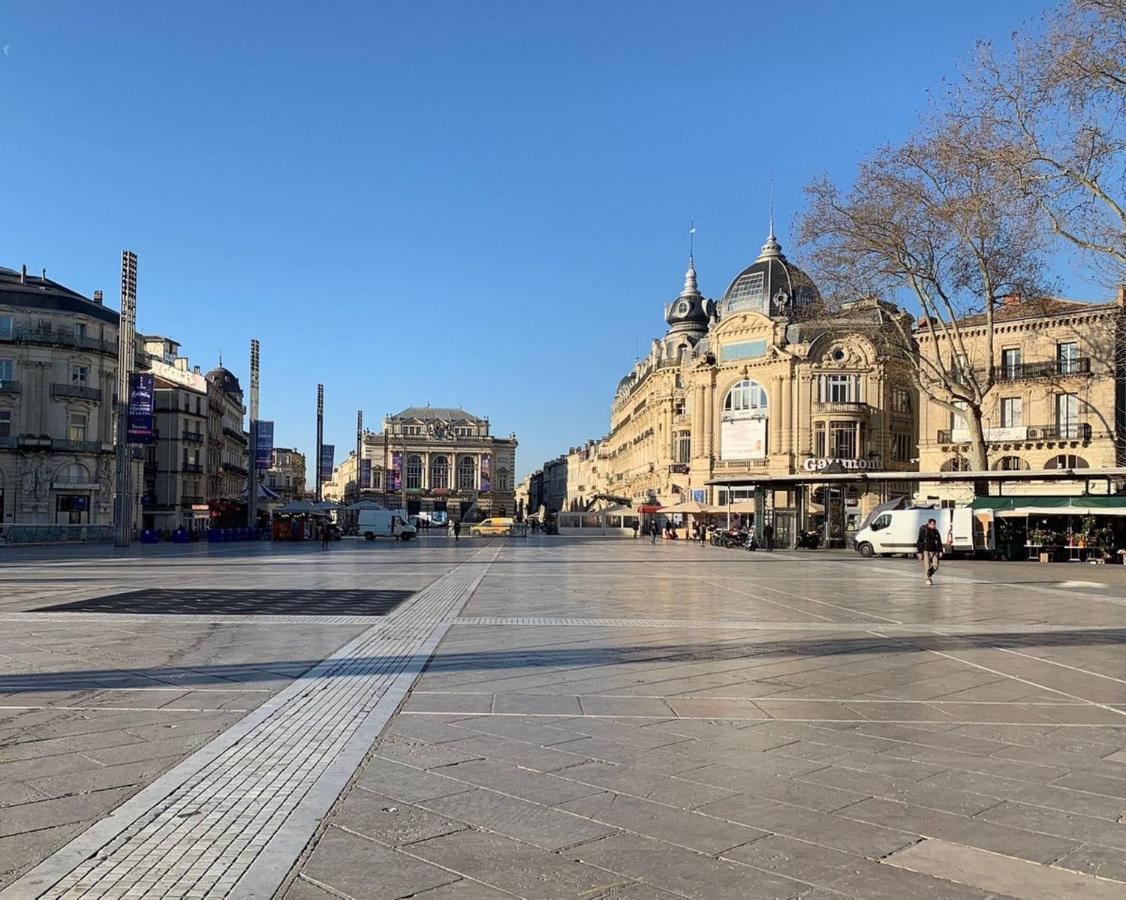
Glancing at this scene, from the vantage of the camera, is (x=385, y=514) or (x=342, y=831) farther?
(x=385, y=514)

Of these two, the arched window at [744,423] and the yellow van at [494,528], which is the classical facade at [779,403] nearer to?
the arched window at [744,423]

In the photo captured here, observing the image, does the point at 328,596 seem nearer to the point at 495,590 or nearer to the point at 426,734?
the point at 495,590

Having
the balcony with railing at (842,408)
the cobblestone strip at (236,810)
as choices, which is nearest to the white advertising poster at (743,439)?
the balcony with railing at (842,408)

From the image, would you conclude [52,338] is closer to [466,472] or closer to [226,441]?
[226,441]

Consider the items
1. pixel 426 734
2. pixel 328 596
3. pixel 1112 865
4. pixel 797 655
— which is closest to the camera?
pixel 1112 865

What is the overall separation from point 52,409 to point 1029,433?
5704cm

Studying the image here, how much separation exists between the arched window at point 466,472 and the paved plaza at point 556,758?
15389 cm

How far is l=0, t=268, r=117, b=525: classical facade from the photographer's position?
60.2m

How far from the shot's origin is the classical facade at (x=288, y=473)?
148 m

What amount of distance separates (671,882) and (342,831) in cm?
175

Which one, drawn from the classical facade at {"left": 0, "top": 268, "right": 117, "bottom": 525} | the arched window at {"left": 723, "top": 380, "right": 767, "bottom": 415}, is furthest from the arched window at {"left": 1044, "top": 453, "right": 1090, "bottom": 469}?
the classical facade at {"left": 0, "top": 268, "right": 117, "bottom": 525}

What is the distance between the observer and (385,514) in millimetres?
67375

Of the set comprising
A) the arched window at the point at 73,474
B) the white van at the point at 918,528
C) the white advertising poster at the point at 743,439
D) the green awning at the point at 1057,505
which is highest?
the white advertising poster at the point at 743,439

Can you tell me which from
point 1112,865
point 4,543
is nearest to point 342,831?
point 1112,865
